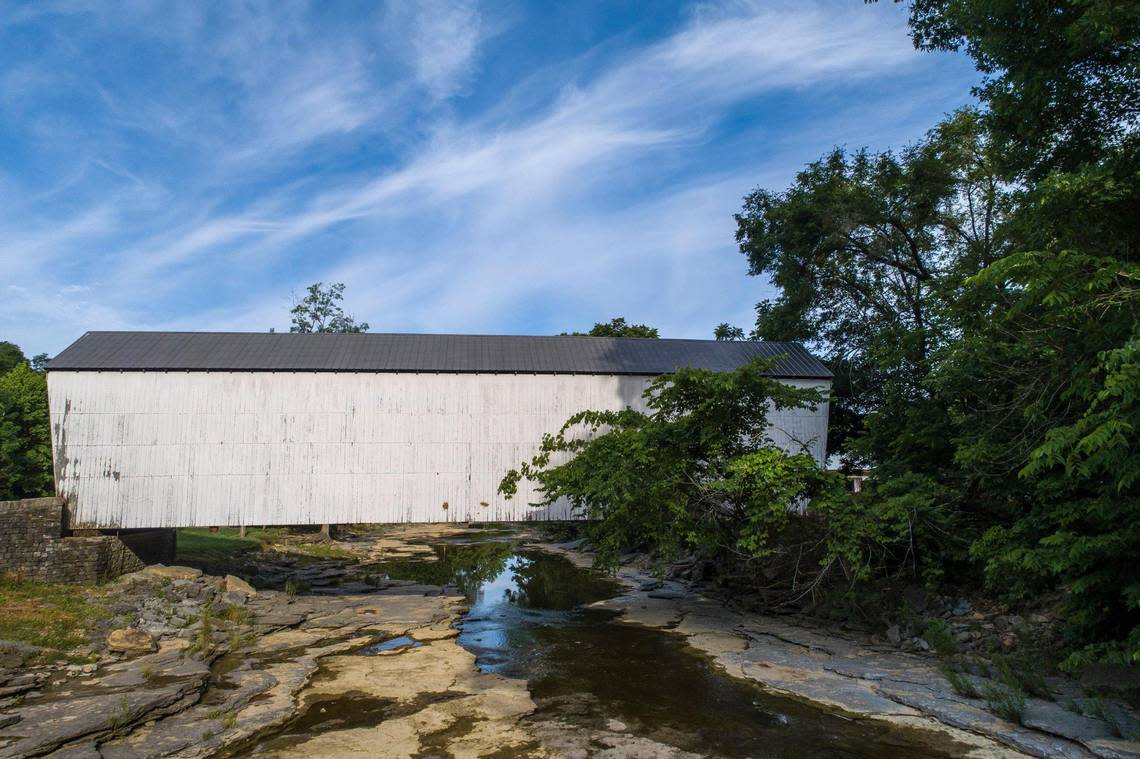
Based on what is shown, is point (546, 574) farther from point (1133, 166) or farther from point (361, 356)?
point (1133, 166)


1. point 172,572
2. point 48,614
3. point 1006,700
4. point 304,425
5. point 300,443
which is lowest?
point 172,572

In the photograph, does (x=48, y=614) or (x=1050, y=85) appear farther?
(x=48, y=614)

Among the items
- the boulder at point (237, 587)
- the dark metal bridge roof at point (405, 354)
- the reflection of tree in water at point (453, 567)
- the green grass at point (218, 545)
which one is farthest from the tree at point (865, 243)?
the green grass at point (218, 545)

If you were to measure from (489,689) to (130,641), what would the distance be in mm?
6555

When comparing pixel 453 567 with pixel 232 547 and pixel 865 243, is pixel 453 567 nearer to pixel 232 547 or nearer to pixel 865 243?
pixel 232 547

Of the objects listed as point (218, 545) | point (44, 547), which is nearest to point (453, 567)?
point (218, 545)

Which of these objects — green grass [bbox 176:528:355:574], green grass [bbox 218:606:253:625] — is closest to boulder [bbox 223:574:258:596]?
green grass [bbox 218:606:253:625]

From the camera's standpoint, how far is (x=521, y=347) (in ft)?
61.6

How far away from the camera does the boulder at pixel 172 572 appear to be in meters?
16.6

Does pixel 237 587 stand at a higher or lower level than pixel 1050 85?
lower

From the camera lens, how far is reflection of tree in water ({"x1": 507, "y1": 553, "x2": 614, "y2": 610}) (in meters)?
17.1

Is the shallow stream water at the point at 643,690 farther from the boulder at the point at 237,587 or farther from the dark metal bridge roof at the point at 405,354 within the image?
the dark metal bridge roof at the point at 405,354

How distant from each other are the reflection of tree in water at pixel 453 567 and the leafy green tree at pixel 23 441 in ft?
38.7

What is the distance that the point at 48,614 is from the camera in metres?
12.5
